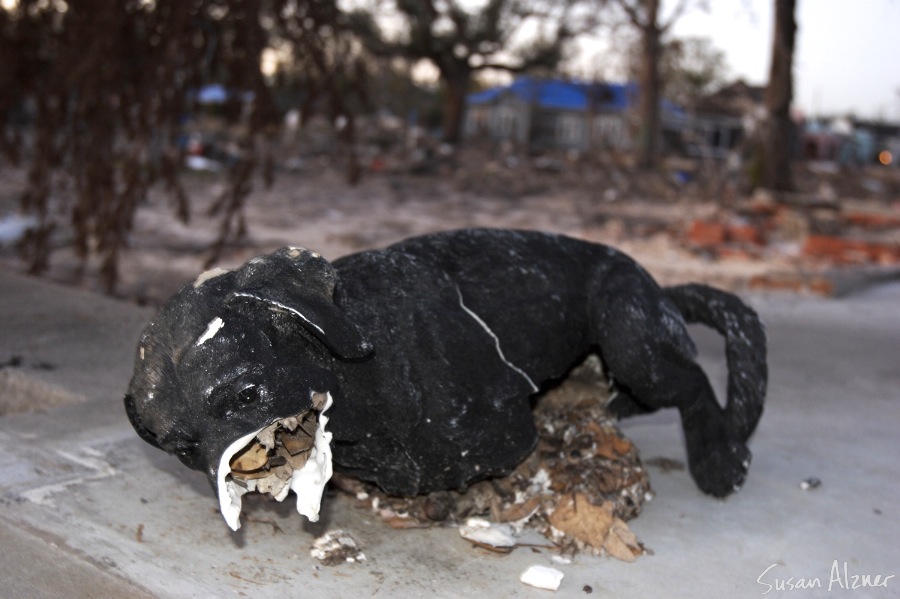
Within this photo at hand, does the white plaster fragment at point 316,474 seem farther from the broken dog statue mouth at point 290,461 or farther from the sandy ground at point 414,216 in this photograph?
the sandy ground at point 414,216

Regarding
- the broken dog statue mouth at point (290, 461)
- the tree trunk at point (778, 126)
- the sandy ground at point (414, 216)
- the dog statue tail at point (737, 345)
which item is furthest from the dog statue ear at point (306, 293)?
the tree trunk at point (778, 126)

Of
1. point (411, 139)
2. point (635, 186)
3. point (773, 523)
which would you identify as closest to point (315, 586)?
point (773, 523)

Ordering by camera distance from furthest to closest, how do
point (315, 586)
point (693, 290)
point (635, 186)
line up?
point (635, 186) < point (693, 290) < point (315, 586)

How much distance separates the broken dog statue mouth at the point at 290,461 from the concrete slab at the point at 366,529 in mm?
284

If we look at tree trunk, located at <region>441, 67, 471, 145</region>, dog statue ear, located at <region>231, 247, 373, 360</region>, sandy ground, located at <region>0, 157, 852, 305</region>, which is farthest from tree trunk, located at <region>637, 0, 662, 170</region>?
dog statue ear, located at <region>231, 247, 373, 360</region>

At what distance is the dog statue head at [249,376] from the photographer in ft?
7.05

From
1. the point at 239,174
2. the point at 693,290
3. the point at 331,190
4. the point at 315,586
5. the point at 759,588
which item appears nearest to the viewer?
the point at 315,586

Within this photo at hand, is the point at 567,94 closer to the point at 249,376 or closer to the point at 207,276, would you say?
the point at 207,276

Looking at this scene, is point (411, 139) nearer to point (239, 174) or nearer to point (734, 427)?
point (239, 174)

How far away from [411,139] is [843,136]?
21.1m

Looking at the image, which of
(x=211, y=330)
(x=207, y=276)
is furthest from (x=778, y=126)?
(x=211, y=330)

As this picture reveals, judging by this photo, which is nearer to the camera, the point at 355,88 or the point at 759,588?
the point at 759,588

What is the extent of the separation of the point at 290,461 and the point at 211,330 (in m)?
0.40

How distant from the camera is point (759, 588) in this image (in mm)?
2512
